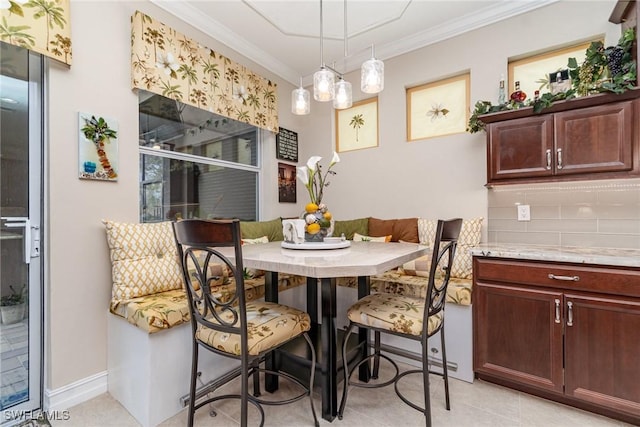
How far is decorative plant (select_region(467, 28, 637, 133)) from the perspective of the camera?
1749 millimetres

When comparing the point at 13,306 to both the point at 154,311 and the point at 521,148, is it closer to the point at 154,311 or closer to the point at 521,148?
the point at 154,311

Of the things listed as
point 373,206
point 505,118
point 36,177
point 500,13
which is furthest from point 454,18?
point 36,177

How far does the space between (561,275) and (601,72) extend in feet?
4.36

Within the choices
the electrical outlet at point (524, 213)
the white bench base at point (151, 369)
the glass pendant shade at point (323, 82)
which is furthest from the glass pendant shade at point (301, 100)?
the electrical outlet at point (524, 213)

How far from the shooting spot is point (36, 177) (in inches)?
68.6

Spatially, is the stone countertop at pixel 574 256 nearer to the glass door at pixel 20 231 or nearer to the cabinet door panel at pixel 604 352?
the cabinet door panel at pixel 604 352

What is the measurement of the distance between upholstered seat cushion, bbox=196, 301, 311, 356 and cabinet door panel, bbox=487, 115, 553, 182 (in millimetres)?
1819

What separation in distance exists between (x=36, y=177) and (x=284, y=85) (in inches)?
101

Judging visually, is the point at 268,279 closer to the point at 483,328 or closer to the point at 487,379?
the point at 483,328

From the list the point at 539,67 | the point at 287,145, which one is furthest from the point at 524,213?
the point at 287,145

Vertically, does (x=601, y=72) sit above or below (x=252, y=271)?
above

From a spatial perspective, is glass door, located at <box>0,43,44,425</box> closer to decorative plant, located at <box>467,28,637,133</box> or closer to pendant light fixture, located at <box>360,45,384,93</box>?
pendant light fixture, located at <box>360,45,384,93</box>

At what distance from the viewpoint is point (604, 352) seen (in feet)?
5.24

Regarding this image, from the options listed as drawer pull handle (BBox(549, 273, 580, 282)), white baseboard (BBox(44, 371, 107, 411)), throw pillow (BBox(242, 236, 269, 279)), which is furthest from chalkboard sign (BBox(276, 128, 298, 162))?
drawer pull handle (BBox(549, 273, 580, 282))
